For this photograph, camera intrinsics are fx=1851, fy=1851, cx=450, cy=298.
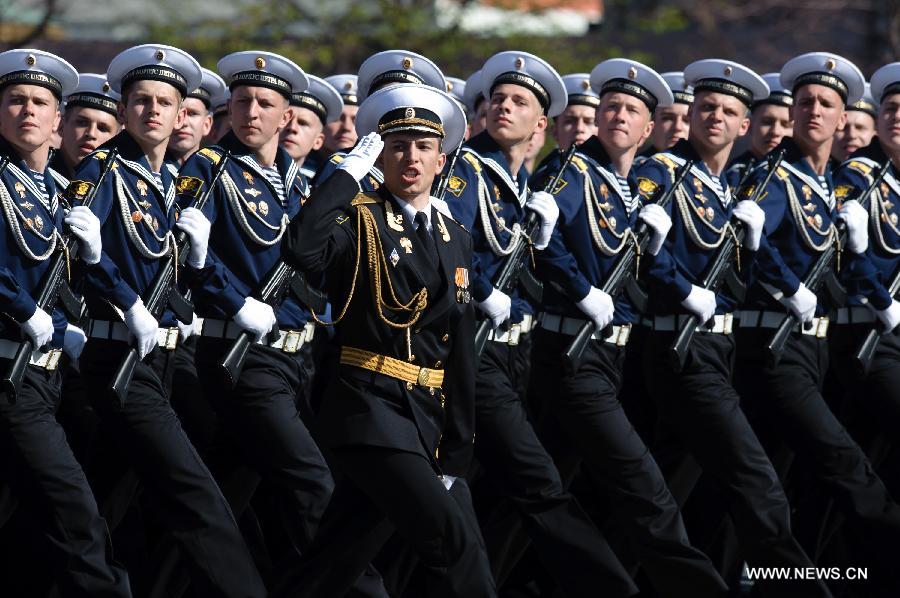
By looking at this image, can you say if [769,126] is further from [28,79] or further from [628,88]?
[28,79]

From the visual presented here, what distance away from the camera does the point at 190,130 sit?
27.7ft

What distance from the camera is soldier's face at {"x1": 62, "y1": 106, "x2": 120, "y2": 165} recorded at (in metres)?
8.10

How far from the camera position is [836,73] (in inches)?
324

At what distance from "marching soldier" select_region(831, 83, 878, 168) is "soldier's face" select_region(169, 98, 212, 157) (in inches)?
125

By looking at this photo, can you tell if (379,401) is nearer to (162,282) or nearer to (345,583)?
(345,583)

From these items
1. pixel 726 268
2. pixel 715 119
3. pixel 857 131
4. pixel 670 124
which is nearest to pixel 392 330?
pixel 726 268

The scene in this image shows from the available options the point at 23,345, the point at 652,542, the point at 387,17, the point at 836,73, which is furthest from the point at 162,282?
the point at 387,17

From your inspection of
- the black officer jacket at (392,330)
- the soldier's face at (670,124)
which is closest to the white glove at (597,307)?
the black officer jacket at (392,330)

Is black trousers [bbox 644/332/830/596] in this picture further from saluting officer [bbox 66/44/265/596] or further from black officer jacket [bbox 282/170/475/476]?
saluting officer [bbox 66/44/265/596]

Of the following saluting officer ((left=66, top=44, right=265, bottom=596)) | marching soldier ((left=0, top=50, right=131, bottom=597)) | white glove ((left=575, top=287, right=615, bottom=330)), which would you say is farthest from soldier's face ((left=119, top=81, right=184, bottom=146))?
white glove ((left=575, top=287, right=615, bottom=330))

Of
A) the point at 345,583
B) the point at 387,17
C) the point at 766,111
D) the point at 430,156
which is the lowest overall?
the point at 345,583

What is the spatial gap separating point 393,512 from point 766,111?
160 inches

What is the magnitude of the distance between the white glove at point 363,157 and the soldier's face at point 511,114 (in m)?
1.65

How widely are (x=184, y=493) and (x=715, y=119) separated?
2942 mm
